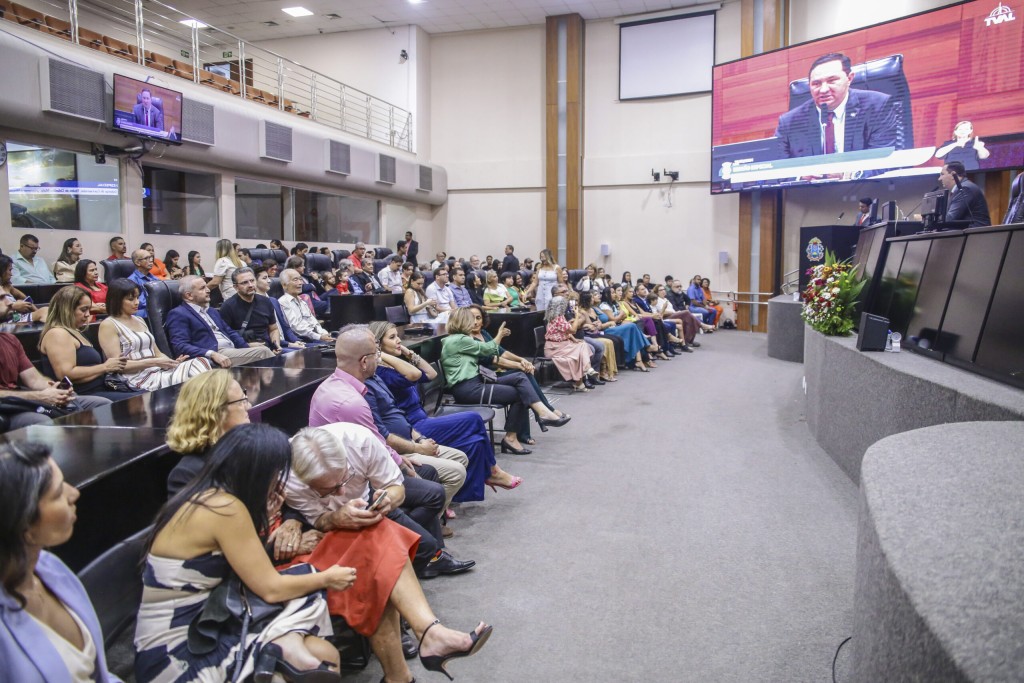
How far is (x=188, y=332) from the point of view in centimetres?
482

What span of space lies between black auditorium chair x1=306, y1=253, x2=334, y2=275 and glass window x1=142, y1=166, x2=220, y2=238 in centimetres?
188

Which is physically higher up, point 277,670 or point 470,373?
point 470,373

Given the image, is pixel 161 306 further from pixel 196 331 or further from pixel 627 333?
pixel 627 333

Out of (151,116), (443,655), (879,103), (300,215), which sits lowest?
(443,655)

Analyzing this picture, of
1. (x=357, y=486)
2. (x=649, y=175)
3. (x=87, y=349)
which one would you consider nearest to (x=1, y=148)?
(x=87, y=349)

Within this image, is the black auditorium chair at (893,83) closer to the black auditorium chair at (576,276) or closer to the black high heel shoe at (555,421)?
the black auditorium chair at (576,276)

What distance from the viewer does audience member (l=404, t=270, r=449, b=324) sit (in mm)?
7750

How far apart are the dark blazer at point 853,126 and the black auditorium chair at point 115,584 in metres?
11.7

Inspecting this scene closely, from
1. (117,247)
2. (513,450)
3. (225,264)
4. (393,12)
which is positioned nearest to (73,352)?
(513,450)

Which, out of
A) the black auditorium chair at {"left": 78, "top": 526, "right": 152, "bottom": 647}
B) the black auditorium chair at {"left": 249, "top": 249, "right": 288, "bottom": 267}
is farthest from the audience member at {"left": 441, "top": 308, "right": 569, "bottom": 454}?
the black auditorium chair at {"left": 249, "top": 249, "right": 288, "bottom": 267}

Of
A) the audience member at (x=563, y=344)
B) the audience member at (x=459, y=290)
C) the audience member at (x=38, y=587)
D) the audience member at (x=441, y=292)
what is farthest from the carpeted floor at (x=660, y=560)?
the audience member at (x=459, y=290)

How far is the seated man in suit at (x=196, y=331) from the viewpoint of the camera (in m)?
4.72

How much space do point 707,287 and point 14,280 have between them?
11200mm

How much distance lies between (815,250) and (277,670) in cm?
1002
